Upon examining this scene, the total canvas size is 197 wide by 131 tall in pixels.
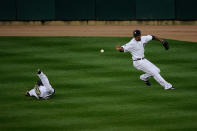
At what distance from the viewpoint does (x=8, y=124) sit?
12445mm

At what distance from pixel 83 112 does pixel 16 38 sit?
13.4 meters

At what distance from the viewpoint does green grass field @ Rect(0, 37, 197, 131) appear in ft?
41.2

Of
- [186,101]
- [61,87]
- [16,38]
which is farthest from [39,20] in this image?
[186,101]

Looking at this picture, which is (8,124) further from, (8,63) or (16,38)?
(16,38)
